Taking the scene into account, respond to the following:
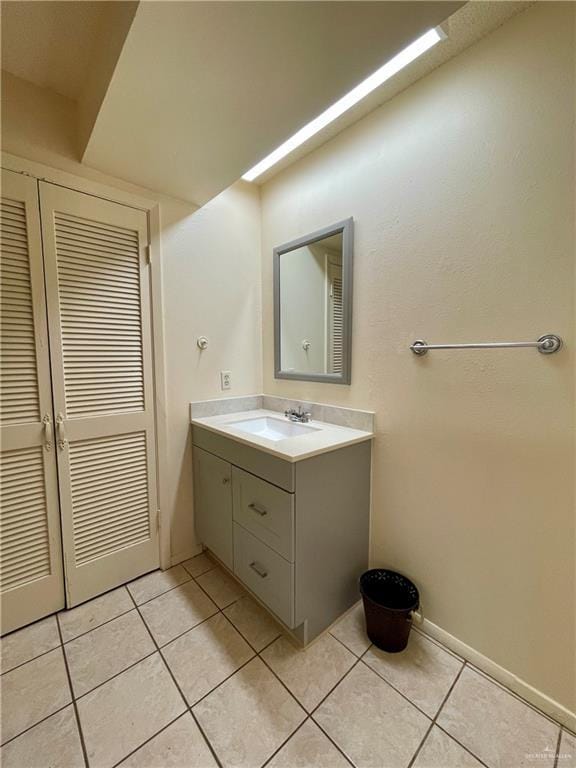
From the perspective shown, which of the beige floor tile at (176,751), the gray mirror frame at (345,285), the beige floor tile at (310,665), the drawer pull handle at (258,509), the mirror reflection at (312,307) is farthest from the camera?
the mirror reflection at (312,307)

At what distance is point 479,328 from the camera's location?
122 cm

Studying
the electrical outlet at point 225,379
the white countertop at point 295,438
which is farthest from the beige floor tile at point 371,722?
the electrical outlet at point 225,379

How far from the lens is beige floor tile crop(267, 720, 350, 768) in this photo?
972mm

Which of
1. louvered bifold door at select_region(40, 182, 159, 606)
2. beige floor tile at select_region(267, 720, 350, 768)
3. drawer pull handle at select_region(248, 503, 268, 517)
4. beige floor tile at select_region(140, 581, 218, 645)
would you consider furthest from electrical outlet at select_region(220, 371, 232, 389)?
beige floor tile at select_region(267, 720, 350, 768)

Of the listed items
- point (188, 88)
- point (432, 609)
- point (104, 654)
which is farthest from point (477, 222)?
point (104, 654)

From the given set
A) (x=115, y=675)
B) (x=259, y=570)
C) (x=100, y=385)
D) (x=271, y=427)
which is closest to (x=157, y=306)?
(x=100, y=385)

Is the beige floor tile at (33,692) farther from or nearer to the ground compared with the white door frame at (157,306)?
nearer to the ground

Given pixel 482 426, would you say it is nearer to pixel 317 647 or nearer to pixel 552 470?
Answer: pixel 552 470

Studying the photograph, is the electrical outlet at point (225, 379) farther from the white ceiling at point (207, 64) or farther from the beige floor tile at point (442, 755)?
the beige floor tile at point (442, 755)

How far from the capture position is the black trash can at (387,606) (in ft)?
4.32

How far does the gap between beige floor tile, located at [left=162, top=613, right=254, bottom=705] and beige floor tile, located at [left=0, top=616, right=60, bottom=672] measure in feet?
1.73

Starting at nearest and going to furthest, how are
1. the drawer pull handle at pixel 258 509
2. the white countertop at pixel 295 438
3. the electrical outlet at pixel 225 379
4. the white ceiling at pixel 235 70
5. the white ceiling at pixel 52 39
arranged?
1. the white ceiling at pixel 235 70
2. the white ceiling at pixel 52 39
3. the white countertop at pixel 295 438
4. the drawer pull handle at pixel 258 509
5. the electrical outlet at pixel 225 379

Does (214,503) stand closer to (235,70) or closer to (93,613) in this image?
(93,613)

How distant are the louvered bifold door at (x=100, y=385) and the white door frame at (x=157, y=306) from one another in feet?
0.11
